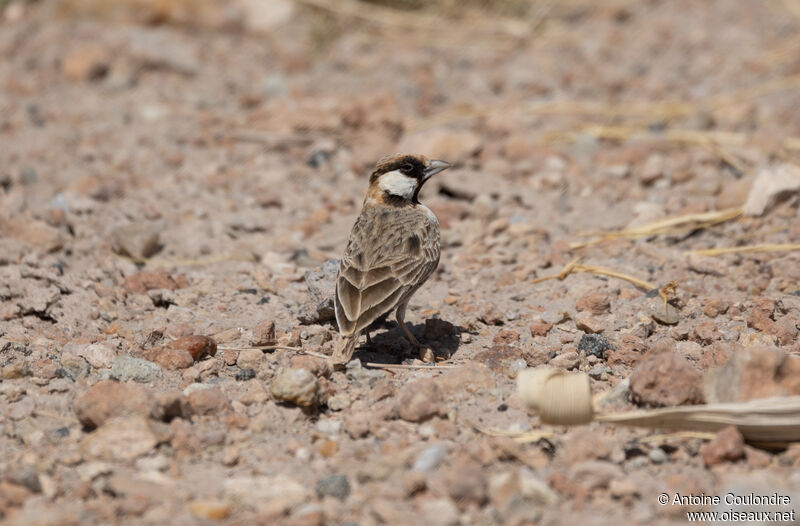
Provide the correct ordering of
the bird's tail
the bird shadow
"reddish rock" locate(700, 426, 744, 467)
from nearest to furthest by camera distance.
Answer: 1. "reddish rock" locate(700, 426, 744, 467)
2. the bird's tail
3. the bird shadow

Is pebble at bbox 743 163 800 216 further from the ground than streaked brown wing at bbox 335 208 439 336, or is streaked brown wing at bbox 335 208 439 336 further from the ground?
pebble at bbox 743 163 800 216

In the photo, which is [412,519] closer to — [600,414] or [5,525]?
[600,414]

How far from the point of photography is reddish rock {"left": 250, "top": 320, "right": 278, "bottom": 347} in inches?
187

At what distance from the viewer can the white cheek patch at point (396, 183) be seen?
18.1 ft

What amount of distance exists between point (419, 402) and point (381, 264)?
3.42 feet

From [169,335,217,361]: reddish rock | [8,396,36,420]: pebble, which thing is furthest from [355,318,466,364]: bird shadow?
[8,396,36,420]: pebble

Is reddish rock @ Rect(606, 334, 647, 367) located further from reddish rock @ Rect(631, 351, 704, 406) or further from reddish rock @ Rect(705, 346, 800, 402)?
reddish rock @ Rect(705, 346, 800, 402)

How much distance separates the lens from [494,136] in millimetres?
8297

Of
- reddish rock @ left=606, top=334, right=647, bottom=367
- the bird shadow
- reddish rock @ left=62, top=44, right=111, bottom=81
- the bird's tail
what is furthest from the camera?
reddish rock @ left=62, top=44, right=111, bottom=81

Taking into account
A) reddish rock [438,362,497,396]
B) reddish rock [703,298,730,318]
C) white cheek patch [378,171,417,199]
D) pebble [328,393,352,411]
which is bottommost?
pebble [328,393,352,411]

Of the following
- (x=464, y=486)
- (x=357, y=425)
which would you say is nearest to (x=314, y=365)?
(x=357, y=425)

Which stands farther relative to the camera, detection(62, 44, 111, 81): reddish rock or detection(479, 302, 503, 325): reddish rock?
detection(62, 44, 111, 81): reddish rock

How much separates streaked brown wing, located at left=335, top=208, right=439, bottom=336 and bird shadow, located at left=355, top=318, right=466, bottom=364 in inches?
13.1

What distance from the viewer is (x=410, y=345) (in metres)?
4.98
